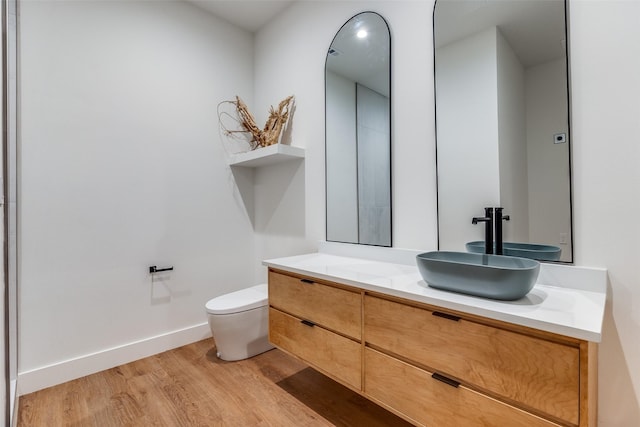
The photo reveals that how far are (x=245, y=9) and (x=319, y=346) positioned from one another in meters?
2.83

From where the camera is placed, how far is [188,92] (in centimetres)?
260

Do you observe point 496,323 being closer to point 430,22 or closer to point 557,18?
point 557,18

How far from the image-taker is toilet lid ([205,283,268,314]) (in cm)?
212

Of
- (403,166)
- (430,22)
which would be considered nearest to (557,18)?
(430,22)

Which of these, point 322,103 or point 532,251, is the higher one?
point 322,103

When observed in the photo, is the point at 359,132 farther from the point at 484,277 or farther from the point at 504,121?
the point at 484,277

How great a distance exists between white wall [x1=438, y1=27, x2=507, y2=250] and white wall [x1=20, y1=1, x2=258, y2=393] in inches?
76.7

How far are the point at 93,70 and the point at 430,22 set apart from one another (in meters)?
2.29

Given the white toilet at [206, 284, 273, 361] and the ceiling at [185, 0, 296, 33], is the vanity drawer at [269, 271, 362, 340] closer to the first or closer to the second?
the white toilet at [206, 284, 273, 361]

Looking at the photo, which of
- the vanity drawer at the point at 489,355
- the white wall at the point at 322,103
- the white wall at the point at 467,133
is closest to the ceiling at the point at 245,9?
the white wall at the point at 322,103

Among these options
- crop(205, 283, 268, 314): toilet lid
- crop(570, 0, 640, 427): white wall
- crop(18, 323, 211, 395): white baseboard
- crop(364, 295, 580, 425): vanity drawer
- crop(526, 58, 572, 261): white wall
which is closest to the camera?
crop(364, 295, 580, 425): vanity drawer

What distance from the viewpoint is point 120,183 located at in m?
2.24

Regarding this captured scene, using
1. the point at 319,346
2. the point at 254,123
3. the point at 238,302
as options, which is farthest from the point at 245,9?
the point at 319,346

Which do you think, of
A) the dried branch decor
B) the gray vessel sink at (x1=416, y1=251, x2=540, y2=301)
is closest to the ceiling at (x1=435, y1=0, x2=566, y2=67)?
the gray vessel sink at (x1=416, y1=251, x2=540, y2=301)
